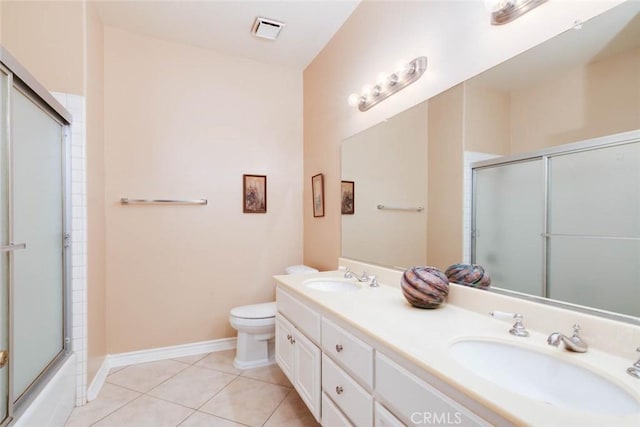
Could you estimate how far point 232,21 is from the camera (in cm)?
227

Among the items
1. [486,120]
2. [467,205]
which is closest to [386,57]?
[486,120]

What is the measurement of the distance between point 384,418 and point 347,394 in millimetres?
237

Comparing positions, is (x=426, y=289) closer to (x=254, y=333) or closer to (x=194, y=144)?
(x=254, y=333)

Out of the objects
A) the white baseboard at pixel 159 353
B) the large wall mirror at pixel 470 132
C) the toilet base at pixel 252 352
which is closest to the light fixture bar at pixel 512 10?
the large wall mirror at pixel 470 132

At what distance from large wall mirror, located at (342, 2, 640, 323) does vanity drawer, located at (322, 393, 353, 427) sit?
75 cm

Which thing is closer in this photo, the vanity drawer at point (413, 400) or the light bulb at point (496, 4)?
the vanity drawer at point (413, 400)

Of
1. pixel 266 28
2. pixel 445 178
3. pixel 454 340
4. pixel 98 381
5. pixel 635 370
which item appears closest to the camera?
pixel 635 370

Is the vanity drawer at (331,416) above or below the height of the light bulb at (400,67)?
below

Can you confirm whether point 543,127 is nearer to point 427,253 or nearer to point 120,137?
point 427,253

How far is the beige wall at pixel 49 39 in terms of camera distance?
174 centimetres

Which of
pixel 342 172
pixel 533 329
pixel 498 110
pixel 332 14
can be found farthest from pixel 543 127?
pixel 332 14

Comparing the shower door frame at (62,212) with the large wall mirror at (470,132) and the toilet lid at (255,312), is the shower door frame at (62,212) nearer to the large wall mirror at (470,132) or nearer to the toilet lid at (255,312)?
the toilet lid at (255,312)

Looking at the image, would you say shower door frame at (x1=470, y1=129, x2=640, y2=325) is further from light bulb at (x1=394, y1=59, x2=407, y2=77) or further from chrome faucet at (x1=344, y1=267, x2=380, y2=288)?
light bulb at (x1=394, y1=59, x2=407, y2=77)

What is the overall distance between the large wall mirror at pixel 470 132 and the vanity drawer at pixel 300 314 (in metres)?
0.56
